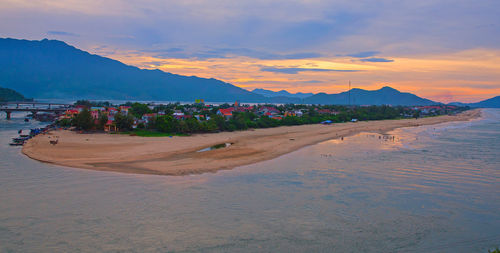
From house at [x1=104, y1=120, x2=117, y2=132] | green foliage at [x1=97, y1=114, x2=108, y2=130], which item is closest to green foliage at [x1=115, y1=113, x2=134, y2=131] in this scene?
house at [x1=104, y1=120, x2=117, y2=132]

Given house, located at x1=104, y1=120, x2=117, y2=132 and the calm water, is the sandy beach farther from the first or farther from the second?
house, located at x1=104, y1=120, x2=117, y2=132

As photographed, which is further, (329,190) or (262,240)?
(329,190)

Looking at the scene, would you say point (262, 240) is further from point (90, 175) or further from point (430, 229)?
point (90, 175)

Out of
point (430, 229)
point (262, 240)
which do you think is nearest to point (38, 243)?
point (262, 240)

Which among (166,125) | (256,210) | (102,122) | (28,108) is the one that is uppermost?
(28,108)

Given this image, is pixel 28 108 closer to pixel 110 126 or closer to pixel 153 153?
pixel 110 126

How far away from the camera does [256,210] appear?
1219 cm

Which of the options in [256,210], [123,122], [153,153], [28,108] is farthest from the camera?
[28,108]

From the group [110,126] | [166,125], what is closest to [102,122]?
[110,126]

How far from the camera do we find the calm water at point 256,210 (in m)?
9.77

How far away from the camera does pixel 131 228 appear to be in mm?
10586

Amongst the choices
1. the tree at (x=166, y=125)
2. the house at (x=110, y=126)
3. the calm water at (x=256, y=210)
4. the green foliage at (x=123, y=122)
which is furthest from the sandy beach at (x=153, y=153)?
the house at (x=110, y=126)

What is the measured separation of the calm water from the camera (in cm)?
977

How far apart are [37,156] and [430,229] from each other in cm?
2323
